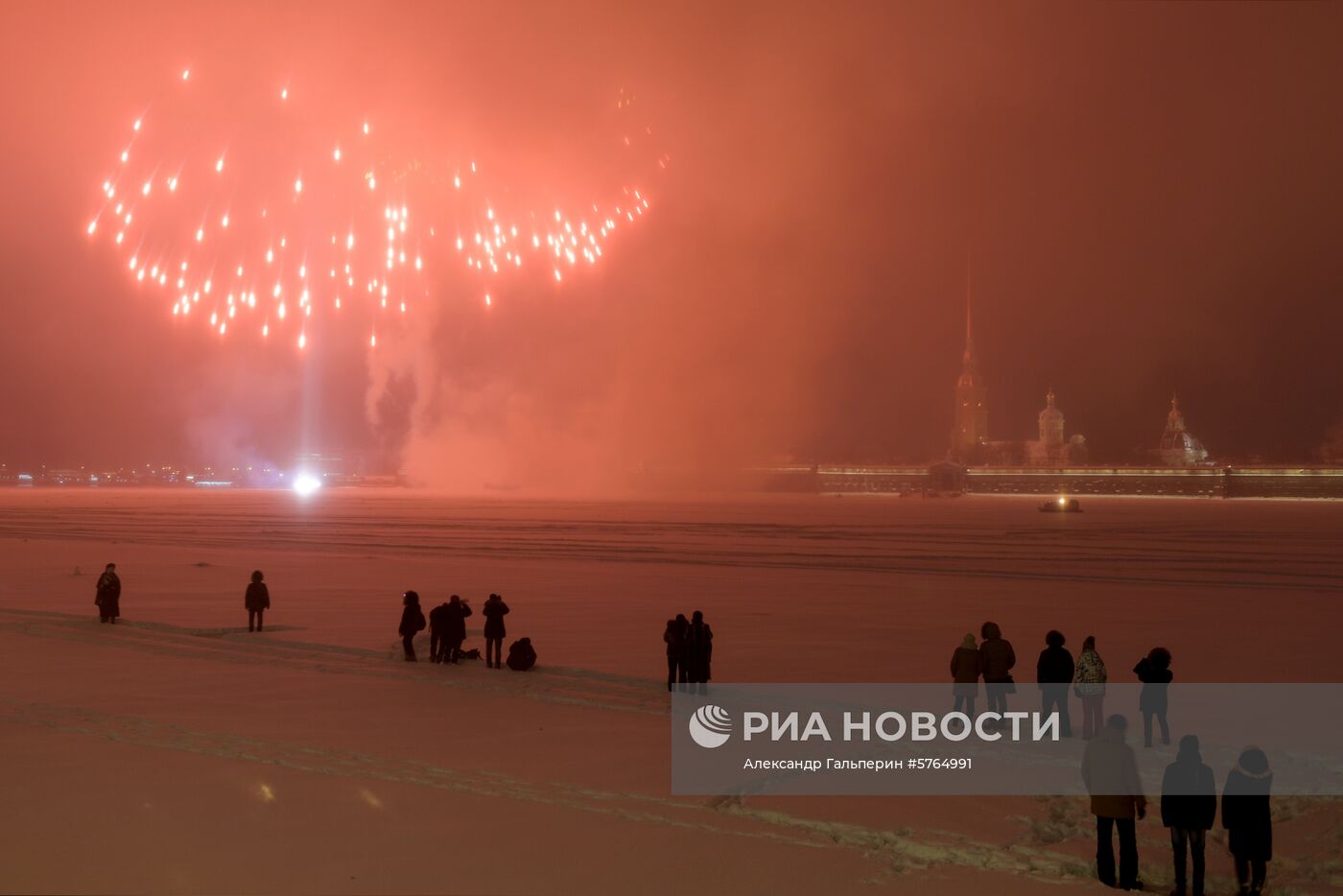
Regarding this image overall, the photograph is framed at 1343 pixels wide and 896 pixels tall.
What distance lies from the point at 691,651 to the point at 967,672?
10.9 ft

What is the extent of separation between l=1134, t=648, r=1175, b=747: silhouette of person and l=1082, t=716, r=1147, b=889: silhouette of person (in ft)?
11.1

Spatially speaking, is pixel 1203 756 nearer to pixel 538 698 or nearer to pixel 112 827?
pixel 538 698

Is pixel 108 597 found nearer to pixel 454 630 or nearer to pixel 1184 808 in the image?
pixel 454 630

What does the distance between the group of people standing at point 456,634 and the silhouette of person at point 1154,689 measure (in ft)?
24.9

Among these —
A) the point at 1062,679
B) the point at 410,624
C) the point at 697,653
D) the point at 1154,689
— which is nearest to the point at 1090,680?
the point at 1062,679

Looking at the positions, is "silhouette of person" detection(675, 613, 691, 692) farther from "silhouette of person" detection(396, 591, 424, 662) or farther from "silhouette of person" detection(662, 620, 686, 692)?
"silhouette of person" detection(396, 591, 424, 662)

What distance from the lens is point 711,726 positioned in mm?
10766

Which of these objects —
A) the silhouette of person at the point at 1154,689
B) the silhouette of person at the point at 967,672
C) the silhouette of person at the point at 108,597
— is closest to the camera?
the silhouette of person at the point at 1154,689

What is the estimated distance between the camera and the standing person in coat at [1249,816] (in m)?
6.39

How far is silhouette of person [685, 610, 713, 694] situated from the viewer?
41.0ft

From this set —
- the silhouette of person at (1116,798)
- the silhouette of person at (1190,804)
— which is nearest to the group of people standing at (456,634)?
the silhouette of person at (1116,798)

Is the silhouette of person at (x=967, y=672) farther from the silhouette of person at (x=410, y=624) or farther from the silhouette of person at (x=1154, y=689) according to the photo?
the silhouette of person at (x=410, y=624)

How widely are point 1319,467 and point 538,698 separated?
12011cm

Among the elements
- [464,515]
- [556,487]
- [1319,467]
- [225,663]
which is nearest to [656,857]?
[225,663]
